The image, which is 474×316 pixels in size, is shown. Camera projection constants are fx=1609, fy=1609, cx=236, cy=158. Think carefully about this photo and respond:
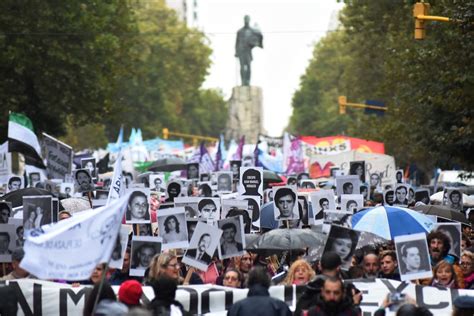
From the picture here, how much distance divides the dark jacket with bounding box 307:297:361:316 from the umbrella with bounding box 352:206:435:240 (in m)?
6.17

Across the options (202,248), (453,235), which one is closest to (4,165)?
(202,248)

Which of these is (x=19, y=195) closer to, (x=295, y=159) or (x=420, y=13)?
(x=420, y=13)

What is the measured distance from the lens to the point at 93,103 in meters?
47.9

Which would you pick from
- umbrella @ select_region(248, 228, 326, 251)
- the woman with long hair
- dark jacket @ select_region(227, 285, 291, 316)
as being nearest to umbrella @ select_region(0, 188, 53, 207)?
umbrella @ select_region(248, 228, 326, 251)

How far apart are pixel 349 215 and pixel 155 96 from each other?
250 ft

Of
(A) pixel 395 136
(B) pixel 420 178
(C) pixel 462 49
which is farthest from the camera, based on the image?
(B) pixel 420 178

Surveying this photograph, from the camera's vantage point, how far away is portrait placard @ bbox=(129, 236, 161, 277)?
13.8 metres

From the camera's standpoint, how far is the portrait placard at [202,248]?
47.1 ft

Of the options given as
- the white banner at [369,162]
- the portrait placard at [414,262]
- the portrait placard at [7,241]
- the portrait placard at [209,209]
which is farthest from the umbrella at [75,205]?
the white banner at [369,162]

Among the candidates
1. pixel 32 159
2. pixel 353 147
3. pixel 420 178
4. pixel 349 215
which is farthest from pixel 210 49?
pixel 349 215

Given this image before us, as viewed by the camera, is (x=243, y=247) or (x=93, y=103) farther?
(x=93, y=103)

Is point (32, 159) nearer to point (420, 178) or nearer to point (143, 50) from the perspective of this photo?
point (420, 178)

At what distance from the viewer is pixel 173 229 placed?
1535 cm

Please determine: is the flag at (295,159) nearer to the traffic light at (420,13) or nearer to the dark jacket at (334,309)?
the traffic light at (420,13)
